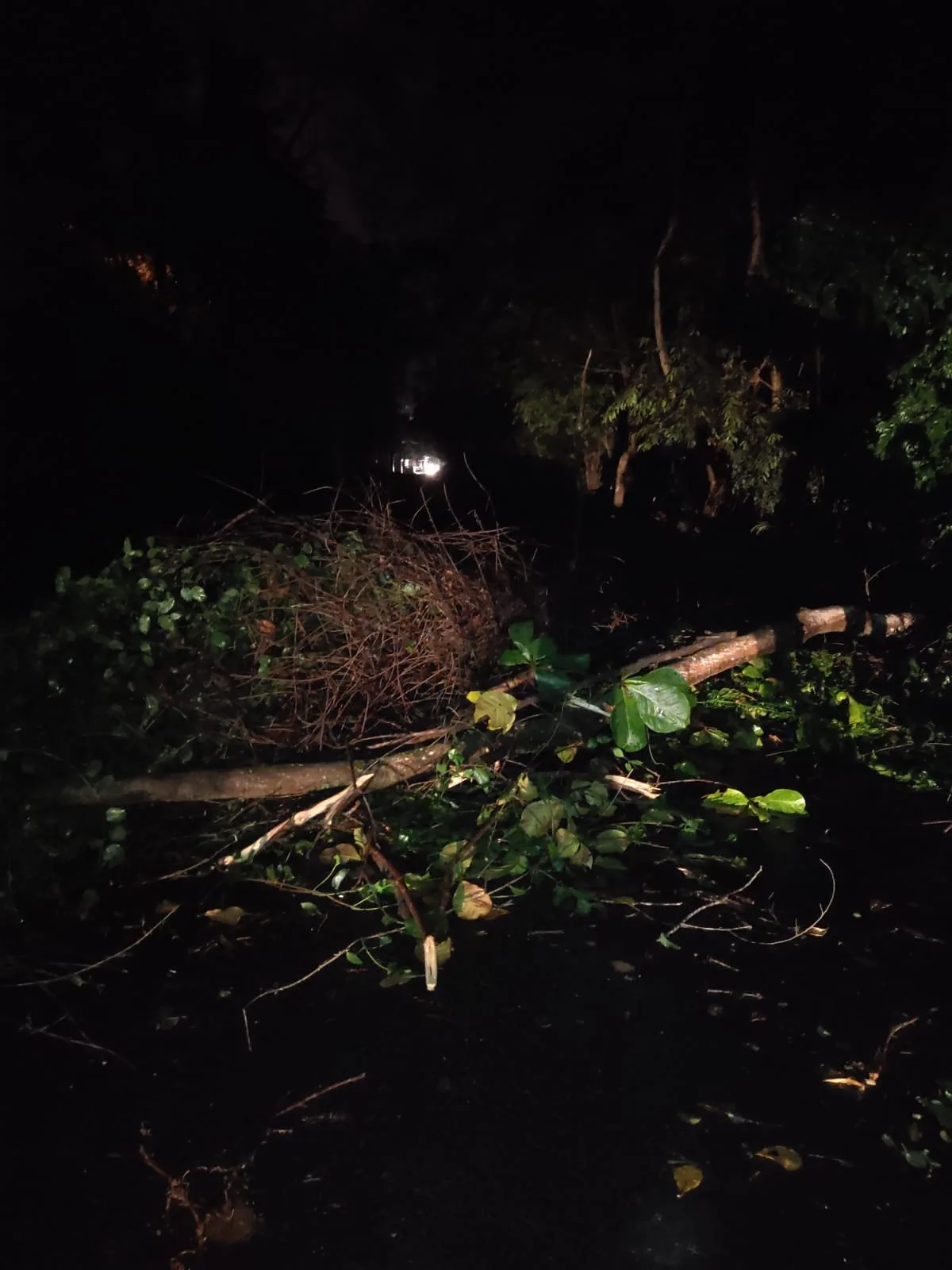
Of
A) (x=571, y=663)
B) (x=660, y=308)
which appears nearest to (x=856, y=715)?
(x=571, y=663)

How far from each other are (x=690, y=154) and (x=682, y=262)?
124 centimetres

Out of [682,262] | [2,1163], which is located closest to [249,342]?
[682,262]

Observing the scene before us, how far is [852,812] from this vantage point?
4.18 metres

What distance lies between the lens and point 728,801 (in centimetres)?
417

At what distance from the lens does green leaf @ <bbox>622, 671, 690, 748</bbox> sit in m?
3.64

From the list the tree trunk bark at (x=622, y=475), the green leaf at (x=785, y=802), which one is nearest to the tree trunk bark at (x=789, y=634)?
the green leaf at (x=785, y=802)

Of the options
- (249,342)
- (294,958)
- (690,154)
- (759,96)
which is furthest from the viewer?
(249,342)

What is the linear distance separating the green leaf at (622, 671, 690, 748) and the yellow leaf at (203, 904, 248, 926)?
69.2 inches

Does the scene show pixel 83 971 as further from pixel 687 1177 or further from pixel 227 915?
pixel 687 1177

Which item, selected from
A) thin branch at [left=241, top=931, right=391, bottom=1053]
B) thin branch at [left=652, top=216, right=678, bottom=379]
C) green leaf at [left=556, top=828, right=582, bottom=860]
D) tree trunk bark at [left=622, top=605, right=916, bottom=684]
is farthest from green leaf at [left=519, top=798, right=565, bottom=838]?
thin branch at [left=652, top=216, right=678, bottom=379]

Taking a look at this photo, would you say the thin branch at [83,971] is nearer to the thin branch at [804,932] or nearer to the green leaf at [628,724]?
the green leaf at [628,724]

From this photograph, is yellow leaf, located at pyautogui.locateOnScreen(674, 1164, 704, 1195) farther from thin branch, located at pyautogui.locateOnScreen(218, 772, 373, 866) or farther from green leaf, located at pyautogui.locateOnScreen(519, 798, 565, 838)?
thin branch, located at pyautogui.locateOnScreen(218, 772, 373, 866)

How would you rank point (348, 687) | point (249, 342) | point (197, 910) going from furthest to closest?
1. point (249, 342)
2. point (348, 687)
3. point (197, 910)

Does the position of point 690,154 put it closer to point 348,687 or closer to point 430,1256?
point 348,687
